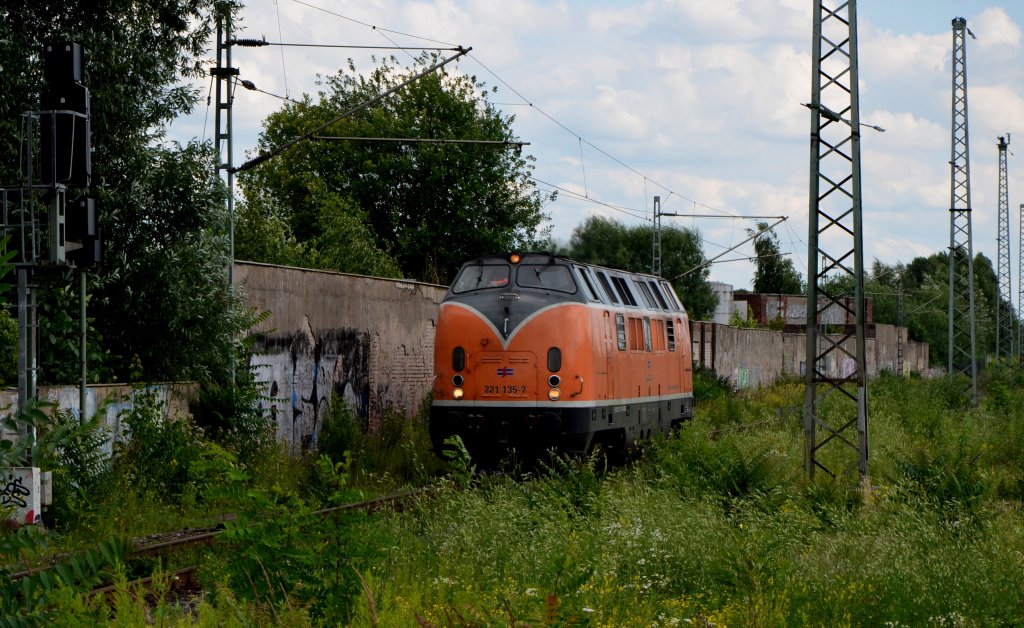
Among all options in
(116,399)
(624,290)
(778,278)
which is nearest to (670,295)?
(624,290)

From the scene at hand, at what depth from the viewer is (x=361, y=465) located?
17.5 m

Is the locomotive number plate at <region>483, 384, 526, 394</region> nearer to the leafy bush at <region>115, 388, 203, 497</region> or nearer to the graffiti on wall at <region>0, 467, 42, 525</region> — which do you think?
the leafy bush at <region>115, 388, 203, 497</region>

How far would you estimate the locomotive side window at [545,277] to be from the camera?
51.2ft

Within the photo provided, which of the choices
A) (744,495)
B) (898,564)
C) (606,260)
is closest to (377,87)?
(606,260)

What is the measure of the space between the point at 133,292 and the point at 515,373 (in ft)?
17.1

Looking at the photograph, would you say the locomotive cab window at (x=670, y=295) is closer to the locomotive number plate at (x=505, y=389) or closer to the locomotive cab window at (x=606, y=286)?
the locomotive cab window at (x=606, y=286)

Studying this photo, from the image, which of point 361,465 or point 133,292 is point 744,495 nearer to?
point 361,465

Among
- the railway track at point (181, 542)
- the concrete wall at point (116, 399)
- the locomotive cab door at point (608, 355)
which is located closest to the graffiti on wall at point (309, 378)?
the concrete wall at point (116, 399)

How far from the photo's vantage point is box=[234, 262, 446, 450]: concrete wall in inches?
691

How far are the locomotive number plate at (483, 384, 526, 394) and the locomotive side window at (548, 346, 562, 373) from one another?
469mm

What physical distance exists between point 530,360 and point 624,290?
2.96 meters

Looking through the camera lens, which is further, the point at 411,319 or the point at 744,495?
the point at 411,319

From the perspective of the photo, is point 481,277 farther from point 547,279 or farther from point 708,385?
point 708,385

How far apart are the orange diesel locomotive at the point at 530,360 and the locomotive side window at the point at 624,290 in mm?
548
